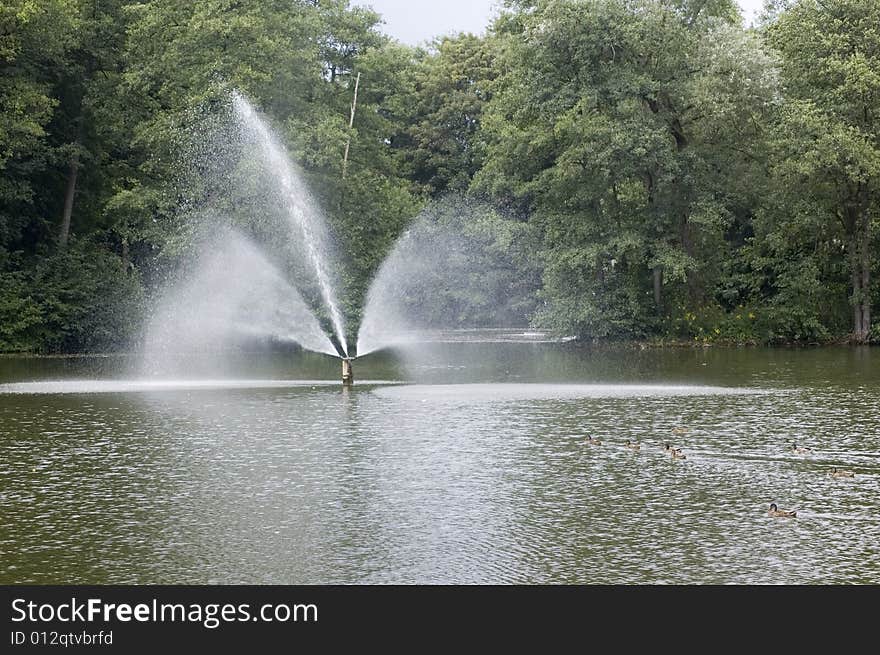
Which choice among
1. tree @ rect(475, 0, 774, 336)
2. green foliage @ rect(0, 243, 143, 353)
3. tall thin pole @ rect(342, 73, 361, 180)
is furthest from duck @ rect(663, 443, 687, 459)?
green foliage @ rect(0, 243, 143, 353)

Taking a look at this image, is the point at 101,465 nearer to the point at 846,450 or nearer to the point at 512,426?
the point at 512,426

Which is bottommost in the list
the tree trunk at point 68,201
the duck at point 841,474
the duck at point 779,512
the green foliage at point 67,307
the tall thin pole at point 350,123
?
the duck at point 779,512

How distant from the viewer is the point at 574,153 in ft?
197

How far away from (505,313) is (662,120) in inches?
1009

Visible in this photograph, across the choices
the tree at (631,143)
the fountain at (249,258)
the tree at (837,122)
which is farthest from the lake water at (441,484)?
the tree at (631,143)

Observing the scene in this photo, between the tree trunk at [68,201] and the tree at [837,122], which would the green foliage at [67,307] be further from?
the tree at [837,122]

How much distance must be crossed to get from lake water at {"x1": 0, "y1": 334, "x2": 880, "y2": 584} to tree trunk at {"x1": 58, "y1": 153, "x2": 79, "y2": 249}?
26734 millimetres

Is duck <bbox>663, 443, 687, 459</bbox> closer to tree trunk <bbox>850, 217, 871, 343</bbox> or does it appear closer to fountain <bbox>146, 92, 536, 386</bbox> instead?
fountain <bbox>146, 92, 536, 386</bbox>

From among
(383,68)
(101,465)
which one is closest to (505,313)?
(383,68)

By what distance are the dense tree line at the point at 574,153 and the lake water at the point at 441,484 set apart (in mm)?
21821

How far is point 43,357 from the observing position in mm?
56750

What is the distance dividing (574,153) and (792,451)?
38382 mm

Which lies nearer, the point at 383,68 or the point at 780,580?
the point at 780,580

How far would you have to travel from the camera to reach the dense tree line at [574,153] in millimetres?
56812
